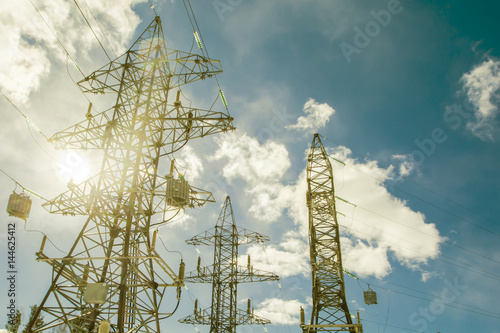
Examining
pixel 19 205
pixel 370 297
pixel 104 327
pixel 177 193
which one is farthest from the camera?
pixel 370 297

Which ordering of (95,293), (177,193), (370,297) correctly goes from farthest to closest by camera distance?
(370,297), (177,193), (95,293)

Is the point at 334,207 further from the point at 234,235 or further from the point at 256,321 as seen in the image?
the point at 256,321

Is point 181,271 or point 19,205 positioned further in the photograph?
point 19,205

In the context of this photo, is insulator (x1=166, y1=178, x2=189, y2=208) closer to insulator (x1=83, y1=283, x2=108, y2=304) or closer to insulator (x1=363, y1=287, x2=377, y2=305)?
insulator (x1=83, y1=283, x2=108, y2=304)

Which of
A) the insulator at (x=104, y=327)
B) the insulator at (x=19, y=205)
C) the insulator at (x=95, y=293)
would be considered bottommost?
the insulator at (x=104, y=327)

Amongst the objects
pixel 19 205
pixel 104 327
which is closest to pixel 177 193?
pixel 104 327

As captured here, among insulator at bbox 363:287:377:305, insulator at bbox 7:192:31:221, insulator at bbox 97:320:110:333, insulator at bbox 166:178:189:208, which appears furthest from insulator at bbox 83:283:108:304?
insulator at bbox 363:287:377:305

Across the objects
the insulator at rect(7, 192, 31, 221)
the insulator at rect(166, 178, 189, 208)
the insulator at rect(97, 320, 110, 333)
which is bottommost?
the insulator at rect(97, 320, 110, 333)

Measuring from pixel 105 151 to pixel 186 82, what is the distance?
16.0 feet

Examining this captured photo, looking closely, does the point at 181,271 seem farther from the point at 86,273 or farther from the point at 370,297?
the point at 370,297

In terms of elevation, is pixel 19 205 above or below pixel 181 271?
above

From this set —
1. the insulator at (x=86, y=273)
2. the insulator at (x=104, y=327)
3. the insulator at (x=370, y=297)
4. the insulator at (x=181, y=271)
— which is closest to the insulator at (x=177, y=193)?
the insulator at (x=181, y=271)

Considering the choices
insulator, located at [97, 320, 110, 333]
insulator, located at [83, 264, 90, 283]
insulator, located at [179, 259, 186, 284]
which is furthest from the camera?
insulator, located at [83, 264, 90, 283]

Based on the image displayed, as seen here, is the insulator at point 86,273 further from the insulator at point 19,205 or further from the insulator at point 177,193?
the insulator at point 177,193
